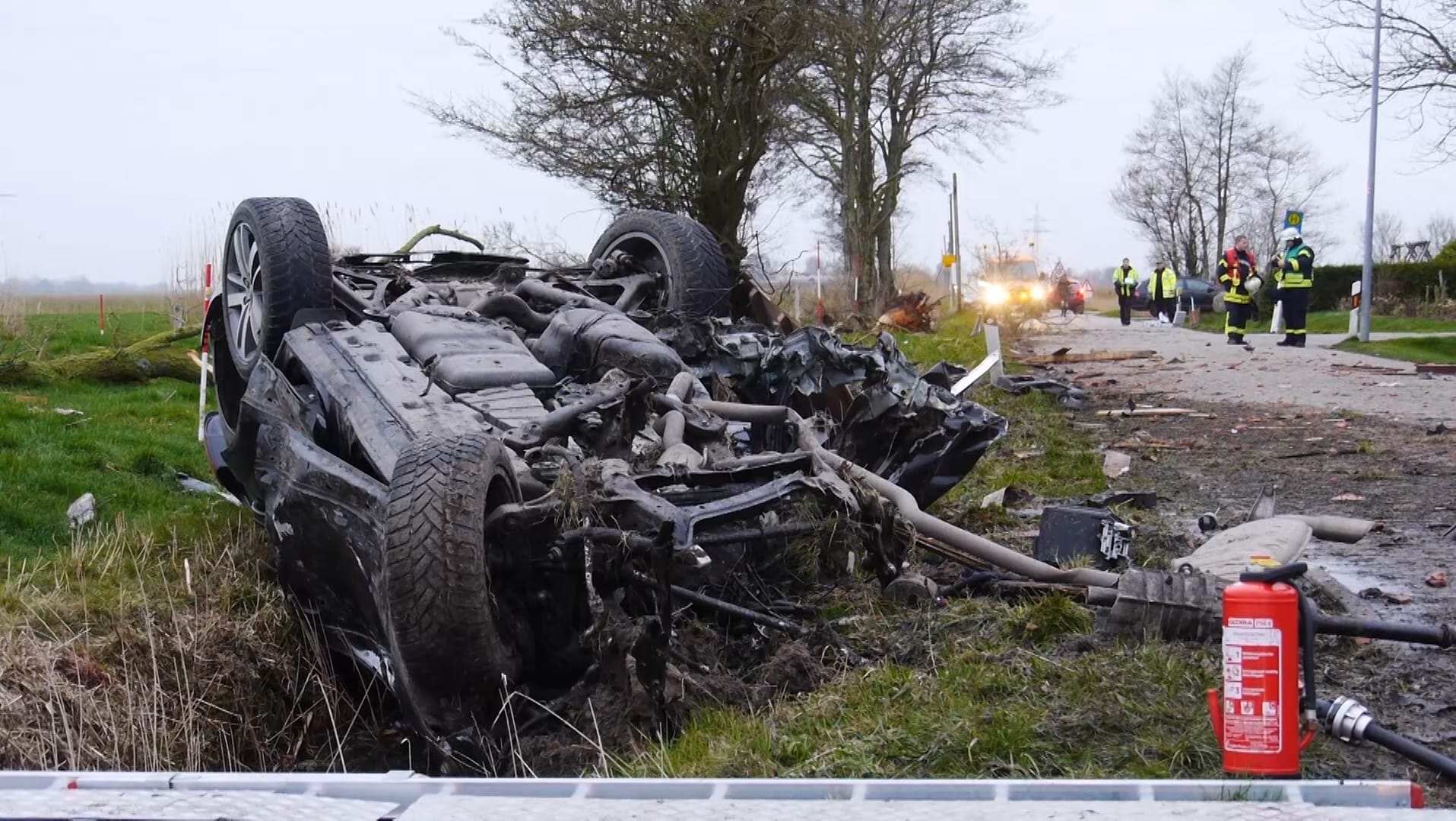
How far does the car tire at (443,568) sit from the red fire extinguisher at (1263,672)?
2.03 m

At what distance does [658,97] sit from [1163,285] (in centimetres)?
1658

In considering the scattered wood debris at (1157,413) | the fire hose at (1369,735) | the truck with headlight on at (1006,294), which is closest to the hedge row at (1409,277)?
the truck with headlight on at (1006,294)

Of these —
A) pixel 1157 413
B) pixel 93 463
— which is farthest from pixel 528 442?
pixel 1157 413

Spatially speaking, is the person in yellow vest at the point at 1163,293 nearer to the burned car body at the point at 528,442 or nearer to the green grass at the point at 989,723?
the burned car body at the point at 528,442

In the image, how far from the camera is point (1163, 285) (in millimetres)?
27875

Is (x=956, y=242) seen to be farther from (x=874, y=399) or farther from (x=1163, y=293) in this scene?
(x=874, y=399)

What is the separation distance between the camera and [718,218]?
15484mm

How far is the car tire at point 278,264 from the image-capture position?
19.3 feet

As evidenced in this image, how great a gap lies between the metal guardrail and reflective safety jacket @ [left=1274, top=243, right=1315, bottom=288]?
46.3ft

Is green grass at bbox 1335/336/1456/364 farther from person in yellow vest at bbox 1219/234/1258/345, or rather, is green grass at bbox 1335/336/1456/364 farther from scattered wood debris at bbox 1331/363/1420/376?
person in yellow vest at bbox 1219/234/1258/345

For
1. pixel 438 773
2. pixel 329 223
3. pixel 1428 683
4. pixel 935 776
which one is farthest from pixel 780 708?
pixel 329 223

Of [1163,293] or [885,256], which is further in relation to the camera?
[1163,293]

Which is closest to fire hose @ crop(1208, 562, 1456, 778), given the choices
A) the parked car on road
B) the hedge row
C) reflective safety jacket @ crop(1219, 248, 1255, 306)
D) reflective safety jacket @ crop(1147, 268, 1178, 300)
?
reflective safety jacket @ crop(1219, 248, 1255, 306)

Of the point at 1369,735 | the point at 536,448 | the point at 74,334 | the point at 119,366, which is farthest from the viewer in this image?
the point at 74,334
